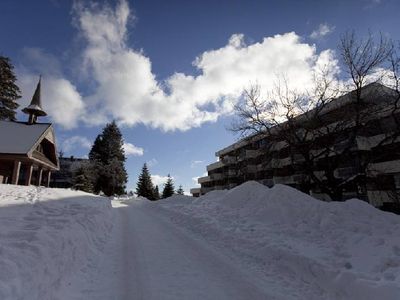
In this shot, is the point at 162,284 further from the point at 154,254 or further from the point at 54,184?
the point at 54,184

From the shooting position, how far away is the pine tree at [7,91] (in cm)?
4916

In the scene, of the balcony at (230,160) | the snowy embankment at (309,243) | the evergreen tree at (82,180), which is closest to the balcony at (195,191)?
the balcony at (230,160)

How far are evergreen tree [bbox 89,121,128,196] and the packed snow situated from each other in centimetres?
4381

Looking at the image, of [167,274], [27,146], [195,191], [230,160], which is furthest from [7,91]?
[167,274]

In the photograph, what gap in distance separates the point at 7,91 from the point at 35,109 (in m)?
18.7

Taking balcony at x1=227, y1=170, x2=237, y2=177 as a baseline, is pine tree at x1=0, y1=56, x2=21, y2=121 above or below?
above

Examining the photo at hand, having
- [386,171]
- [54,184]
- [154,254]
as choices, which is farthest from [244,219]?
[54,184]

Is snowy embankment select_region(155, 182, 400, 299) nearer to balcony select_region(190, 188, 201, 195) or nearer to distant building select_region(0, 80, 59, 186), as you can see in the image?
distant building select_region(0, 80, 59, 186)

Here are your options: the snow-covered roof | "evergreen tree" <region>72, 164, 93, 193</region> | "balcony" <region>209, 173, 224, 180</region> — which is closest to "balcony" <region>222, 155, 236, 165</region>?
"balcony" <region>209, 173, 224, 180</region>

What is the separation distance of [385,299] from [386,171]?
24.6m

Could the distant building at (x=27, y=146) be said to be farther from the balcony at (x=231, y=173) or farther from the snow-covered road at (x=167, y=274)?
the balcony at (x=231, y=173)

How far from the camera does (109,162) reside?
5750cm

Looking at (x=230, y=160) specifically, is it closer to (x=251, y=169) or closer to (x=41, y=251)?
(x=251, y=169)

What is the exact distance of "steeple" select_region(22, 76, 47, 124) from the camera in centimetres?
3569
